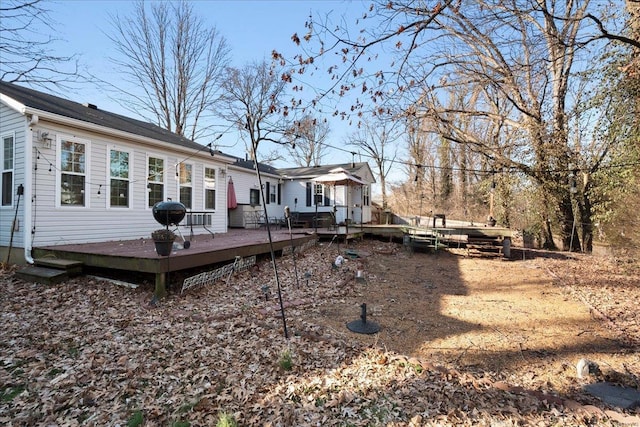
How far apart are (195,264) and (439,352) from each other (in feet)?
13.5

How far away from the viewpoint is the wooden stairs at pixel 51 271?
216 inches

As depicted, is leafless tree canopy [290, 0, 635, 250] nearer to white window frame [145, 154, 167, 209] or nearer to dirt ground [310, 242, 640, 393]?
dirt ground [310, 242, 640, 393]

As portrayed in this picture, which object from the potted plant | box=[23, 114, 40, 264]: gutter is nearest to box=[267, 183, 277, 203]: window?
box=[23, 114, 40, 264]: gutter

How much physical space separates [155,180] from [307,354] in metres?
7.21

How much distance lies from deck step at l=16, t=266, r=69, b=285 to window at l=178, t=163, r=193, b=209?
4.08 metres

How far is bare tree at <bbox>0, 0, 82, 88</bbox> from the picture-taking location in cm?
786

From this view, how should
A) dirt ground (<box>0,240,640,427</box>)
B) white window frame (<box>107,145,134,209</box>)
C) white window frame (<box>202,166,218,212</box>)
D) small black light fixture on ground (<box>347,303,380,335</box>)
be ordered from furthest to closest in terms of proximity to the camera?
white window frame (<box>202,166,218,212</box>) < white window frame (<box>107,145,134,209</box>) < small black light fixture on ground (<box>347,303,380,335</box>) < dirt ground (<box>0,240,640,427</box>)

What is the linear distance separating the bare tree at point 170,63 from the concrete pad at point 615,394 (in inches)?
845

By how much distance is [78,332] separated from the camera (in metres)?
3.98

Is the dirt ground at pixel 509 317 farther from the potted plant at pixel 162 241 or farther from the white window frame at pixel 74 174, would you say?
the white window frame at pixel 74 174

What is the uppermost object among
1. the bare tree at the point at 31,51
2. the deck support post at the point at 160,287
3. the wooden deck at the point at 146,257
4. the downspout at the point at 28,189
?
the bare tree at the point at 31,51

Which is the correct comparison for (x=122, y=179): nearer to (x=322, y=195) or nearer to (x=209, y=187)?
(x=209, y=187)

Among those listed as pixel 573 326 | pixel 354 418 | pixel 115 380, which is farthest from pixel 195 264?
pixel 573 326

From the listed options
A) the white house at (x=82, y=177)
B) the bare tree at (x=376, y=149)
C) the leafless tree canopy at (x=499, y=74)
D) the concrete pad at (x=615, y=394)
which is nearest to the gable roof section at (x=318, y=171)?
the leafless tree canopy at (x=499, y=74)
